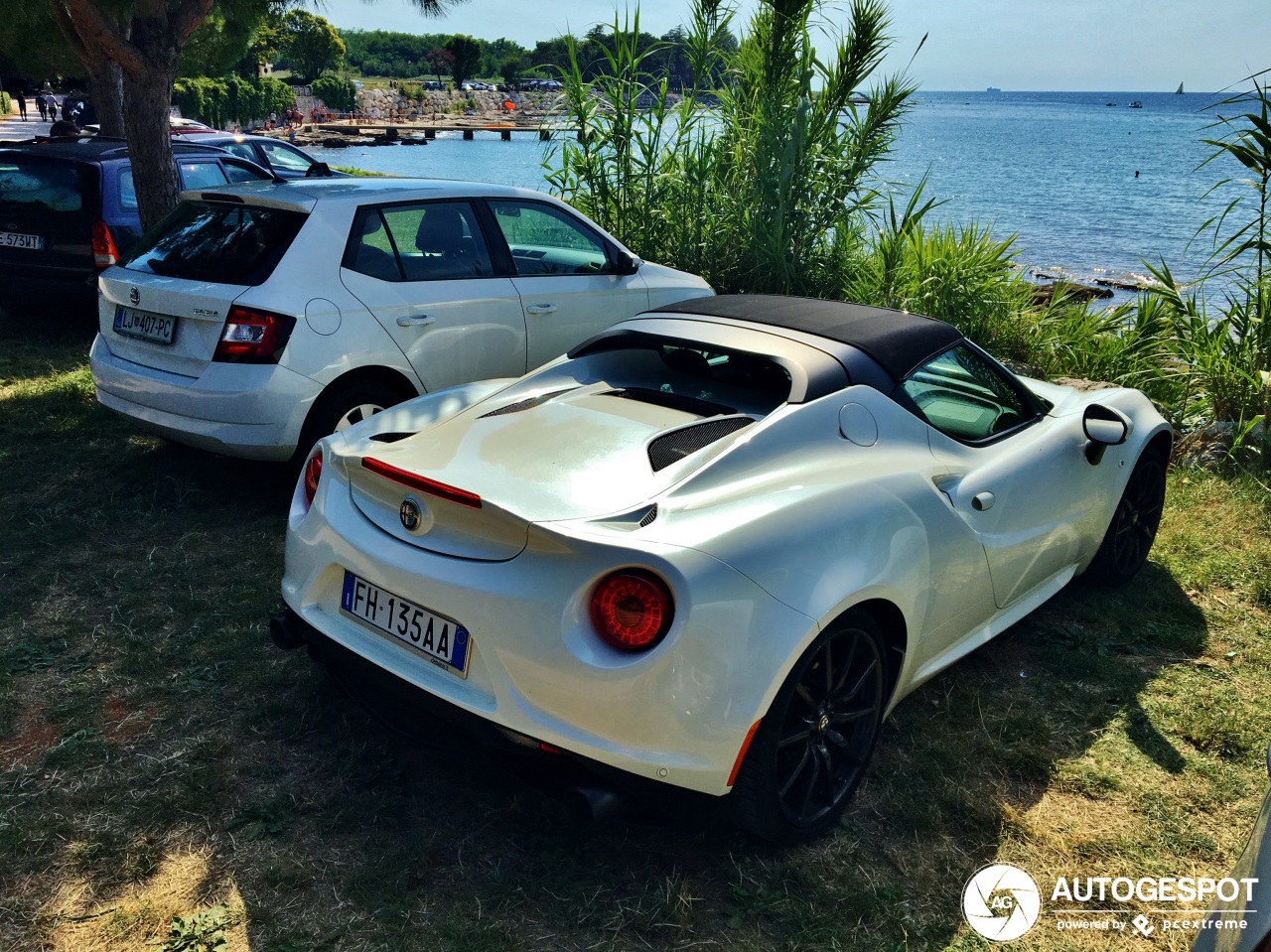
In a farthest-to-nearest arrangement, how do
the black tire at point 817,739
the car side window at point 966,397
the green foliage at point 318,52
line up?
the green foliage at point 318,52 < the car side window at point 966,397 < the black tire at point 817,739

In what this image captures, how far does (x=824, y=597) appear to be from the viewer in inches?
106

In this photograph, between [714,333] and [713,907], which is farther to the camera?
[714,333]

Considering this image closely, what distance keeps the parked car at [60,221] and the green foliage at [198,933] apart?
6.46 meters

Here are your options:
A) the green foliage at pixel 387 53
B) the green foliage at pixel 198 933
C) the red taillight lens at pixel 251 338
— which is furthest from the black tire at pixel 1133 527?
the green foliage at pixel 387 53

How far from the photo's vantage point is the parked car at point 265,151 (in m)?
13.1

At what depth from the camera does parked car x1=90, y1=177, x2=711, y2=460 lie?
4.88 meters

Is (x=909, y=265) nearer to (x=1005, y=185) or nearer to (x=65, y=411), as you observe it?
(x=65, y=411)

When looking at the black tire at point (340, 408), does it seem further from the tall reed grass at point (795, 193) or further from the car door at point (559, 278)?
the tall reed grass at point (795, 193)

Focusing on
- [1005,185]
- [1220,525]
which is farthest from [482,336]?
[1005,185]

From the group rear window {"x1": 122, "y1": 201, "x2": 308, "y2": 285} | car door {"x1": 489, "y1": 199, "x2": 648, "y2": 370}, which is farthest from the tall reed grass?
Result: rear window {"x1": 122, "y1": 201, "x2": 308, "y2": 285}

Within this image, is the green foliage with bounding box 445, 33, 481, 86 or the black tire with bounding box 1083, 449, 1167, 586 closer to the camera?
the black tire with bounding box 1083, 449, 1167, 586

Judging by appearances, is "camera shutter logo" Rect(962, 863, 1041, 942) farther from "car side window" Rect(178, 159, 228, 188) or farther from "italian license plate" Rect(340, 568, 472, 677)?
"car side window" Rect(178, 159, 228, 188)

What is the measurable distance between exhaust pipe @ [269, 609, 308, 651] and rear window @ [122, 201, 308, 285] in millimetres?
2275

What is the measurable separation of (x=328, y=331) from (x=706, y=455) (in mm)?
2741
